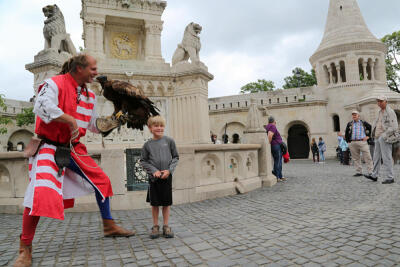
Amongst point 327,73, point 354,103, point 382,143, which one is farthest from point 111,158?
point 327,73

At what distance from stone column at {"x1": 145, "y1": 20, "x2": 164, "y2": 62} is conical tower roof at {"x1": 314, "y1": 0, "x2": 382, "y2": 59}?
23600mm

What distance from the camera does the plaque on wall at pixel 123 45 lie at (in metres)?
9.53

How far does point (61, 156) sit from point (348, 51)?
30.1 meters

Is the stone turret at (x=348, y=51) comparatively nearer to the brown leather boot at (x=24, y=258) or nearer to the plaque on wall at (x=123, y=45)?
the plaque on wall at (x=123, y=45)

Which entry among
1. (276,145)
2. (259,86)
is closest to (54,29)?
(276,145)

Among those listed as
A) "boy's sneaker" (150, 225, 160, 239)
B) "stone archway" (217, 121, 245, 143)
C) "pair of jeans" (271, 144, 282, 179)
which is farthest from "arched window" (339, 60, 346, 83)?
"boy's sneaker" (150, 225, 160, 239)

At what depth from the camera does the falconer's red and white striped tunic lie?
2.54 metres

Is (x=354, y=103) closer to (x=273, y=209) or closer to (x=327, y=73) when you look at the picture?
(x=327, y=73)

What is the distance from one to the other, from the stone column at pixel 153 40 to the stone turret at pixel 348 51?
23572 mm

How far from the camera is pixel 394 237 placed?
305 centimetres

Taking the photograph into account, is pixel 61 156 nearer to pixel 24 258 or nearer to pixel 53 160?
pixel 53 160

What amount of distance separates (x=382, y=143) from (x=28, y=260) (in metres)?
7.53

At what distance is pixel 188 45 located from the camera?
907 centimetres

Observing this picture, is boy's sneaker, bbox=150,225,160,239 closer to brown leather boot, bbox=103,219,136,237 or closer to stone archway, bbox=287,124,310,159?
brown leather boot, bbox=103,219,136,237
